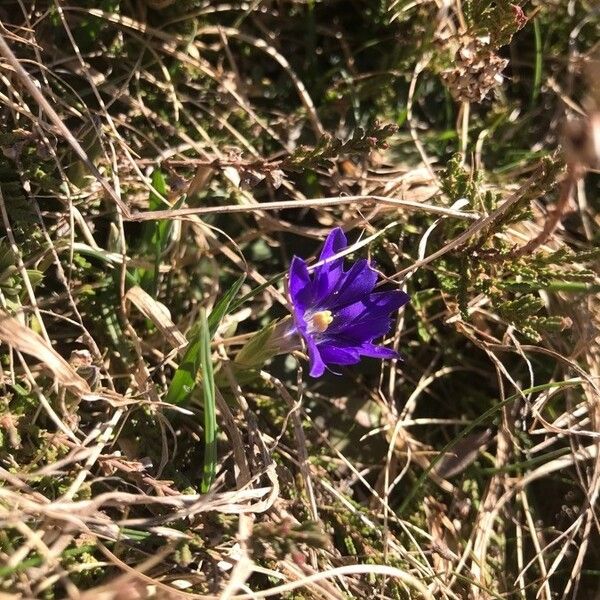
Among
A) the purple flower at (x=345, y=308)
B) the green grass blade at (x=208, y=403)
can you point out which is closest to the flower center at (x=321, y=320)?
the purple flower at (x=345, y=308)

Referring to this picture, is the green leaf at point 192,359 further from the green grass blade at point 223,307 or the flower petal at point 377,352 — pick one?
the flower petal at point 377,352

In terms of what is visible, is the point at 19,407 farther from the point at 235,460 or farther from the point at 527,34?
the point at 527,34

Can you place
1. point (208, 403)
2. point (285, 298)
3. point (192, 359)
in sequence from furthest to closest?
point (285, 298)
point (192, 359)
point (208, 403)

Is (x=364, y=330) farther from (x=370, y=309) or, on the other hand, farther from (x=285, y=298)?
(x=285, y=298)

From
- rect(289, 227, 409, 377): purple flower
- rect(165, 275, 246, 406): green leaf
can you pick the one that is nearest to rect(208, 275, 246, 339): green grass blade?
rect(165, 275, 246, 406): green leaf

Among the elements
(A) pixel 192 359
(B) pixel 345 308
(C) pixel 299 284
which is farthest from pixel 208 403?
(B) pixel 345 308

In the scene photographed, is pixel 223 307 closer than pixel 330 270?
Yes
